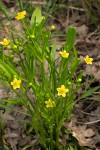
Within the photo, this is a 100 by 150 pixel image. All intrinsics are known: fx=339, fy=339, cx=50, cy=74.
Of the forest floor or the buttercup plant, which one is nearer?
the buttercup plant

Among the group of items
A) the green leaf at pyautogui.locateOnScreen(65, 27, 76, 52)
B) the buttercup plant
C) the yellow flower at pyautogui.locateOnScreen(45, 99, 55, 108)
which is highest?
the green leaf at pyautogui.locateOnScreen(65, 27, 76, 52)

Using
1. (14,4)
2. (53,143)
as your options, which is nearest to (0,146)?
(53,143)

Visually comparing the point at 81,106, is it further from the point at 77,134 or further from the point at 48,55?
the point at 48,55

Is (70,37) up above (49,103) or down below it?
above

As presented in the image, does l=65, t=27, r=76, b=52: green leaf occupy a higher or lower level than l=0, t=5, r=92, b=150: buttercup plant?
higher

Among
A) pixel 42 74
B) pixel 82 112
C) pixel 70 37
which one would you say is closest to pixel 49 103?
pixel 42 74

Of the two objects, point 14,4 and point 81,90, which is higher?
point 14,4

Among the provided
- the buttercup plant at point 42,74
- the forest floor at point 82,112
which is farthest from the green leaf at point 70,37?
the forest floor at point 82,112

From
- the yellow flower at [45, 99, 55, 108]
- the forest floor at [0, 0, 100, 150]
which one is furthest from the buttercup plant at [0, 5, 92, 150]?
the forest floor at [0, 0, 100, 150]

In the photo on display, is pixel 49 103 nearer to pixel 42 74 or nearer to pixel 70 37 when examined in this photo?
pixel 42 74

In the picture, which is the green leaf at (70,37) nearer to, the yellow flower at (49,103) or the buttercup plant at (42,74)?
the buttercup plant at (42,74)

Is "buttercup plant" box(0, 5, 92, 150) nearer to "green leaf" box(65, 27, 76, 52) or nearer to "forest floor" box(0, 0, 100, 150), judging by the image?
"green leaf" box(65, 27, 76, 52)
